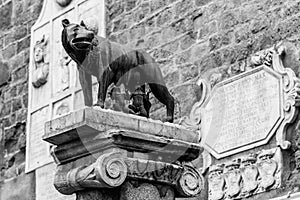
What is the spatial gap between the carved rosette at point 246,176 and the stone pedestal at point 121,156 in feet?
5.98

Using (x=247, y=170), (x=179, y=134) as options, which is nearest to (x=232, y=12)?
(x=247, y=170)

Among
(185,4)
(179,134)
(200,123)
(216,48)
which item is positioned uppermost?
(185,4)

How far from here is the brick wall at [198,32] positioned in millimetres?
7102

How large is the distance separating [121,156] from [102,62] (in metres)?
0.77

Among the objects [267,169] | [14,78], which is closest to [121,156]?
[267,169]

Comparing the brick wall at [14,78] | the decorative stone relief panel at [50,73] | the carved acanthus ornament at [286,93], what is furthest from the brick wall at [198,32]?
the brick wall at [14,78]

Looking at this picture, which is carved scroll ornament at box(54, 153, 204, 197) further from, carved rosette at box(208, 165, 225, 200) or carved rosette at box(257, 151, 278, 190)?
carved rosette at box(208, 165, 225, 200)

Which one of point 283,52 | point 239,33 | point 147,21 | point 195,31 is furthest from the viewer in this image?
point 147,21

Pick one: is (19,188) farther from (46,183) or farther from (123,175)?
(123,175)

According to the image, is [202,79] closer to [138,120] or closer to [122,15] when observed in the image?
[122,15]

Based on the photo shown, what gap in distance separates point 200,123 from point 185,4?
3.78 feet

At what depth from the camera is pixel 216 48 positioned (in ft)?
25.1

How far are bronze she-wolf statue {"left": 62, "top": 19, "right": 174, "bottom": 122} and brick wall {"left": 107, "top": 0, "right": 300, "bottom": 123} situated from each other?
181 centimetres

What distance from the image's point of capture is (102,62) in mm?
5277
